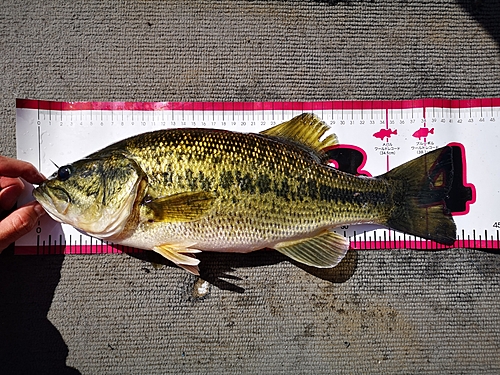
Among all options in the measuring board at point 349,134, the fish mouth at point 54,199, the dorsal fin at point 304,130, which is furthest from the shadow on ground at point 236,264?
the dorsal fin at point 304,130

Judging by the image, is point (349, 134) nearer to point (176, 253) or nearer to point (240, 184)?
point (240, 184)

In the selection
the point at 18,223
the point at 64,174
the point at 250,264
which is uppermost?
the point at 64,174

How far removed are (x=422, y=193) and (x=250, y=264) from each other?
91 cm

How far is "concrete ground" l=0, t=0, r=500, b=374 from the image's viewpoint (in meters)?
1.96

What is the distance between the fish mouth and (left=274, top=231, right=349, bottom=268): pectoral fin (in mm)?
952

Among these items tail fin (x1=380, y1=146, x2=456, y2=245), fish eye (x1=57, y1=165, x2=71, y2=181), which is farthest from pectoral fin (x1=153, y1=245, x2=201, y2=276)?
tail fin (x1=380, y1=146, x2=456, y2=245)

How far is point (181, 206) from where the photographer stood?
163 cm

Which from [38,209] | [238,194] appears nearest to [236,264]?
[238,194]

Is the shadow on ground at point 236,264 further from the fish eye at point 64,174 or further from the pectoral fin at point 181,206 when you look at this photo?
the fish eye at point 64,174

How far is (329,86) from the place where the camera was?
209cm

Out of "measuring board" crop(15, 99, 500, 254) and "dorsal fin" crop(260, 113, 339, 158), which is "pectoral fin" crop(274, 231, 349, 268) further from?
"dorsal fin" crop(260, 113, 339, 158)

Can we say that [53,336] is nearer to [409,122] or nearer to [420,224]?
[420,224]

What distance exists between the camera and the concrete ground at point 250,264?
1961mm

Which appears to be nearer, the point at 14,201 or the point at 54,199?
the point at 54,199
